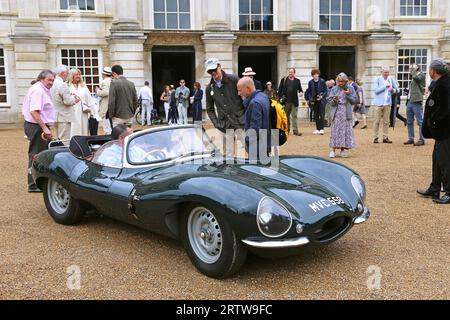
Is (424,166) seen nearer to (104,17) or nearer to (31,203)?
(31,203)

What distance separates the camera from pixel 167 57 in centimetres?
2477

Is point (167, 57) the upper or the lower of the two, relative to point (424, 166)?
upper

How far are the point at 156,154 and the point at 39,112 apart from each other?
9.41ft

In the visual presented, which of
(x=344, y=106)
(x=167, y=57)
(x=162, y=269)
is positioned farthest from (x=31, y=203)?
(x=167, y=57)

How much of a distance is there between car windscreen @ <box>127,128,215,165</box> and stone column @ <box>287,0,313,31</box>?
1605 cm

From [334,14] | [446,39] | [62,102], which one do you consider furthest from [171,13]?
[62,102]

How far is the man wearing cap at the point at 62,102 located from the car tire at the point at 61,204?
235cm

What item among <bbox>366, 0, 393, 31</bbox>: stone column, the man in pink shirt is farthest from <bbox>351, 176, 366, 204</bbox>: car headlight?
<bbox>366, 0, 393, 31</bbox>: stone column

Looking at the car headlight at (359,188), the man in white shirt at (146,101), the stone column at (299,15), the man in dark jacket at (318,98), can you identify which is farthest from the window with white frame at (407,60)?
the car headlight at (359,188)

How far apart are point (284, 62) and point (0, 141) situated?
11703 mm

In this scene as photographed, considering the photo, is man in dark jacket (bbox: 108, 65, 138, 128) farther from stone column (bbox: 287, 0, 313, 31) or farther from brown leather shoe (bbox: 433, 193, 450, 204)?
stone column (bbox: 287, 0, 313, 31)

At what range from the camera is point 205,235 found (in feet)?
12.6

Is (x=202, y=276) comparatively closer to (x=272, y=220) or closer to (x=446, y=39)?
(x=272, y=220)
